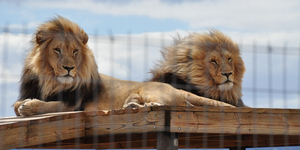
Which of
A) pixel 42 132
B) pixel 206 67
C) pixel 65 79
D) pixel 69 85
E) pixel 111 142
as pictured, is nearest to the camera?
A: pixel 42 132

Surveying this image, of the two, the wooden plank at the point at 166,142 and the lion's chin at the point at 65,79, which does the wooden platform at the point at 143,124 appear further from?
the lion's chin at the point at 65,79

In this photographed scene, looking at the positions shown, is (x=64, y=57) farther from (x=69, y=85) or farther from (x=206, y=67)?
(x=206, y=67)

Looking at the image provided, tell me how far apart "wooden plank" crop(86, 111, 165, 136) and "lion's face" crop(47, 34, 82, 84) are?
601mm

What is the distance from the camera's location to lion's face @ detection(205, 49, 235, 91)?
4094 mm

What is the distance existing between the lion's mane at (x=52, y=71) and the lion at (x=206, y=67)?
37.2 inches

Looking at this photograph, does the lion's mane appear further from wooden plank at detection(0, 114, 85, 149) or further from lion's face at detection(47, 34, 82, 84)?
wooden plank at detection(0, 114, 85, 149)

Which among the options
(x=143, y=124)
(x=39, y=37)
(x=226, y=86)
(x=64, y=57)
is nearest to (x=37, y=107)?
(x=64, y=57)

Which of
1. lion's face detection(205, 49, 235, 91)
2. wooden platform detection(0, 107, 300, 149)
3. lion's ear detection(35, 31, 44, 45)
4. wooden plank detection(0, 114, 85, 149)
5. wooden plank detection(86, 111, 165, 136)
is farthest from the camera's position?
lion's face detection(205, 49, 235, 91)

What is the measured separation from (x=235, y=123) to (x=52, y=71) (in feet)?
5.47

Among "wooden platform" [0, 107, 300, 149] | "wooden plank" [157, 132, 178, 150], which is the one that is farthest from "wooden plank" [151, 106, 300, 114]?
"wooden plank" [157, 132, 178, 150]

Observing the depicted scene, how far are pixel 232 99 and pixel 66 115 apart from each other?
2105 millimetres

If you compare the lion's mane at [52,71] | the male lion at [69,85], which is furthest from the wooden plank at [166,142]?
the lion's mane at [52,71]

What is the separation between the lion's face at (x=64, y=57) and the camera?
3.42m

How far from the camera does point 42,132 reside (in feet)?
9.05
